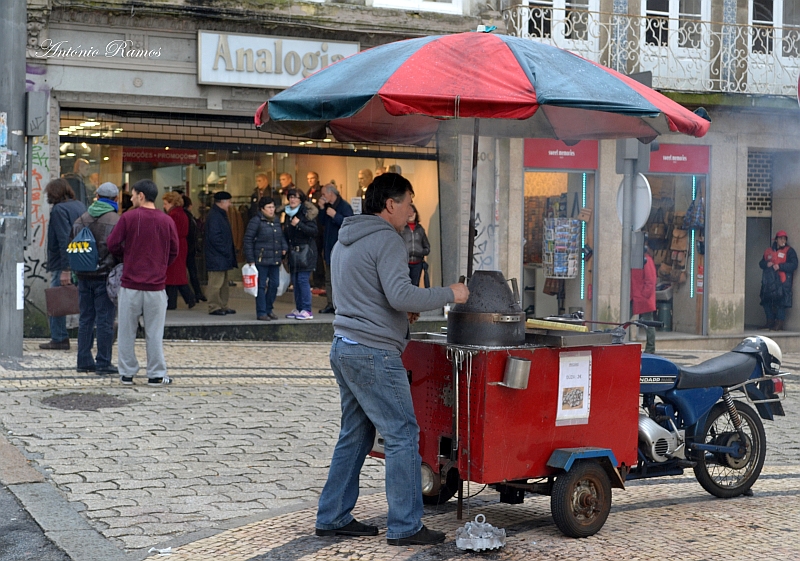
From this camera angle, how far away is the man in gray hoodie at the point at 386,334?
5.36 m

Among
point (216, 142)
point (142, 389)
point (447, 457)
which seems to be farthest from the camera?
point (216, 142)

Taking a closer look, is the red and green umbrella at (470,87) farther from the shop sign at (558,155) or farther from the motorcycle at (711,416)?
the shop sign at (558,155)

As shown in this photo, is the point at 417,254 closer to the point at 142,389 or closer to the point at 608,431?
the point at 142,389

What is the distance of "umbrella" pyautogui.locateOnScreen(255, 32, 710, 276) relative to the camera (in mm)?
5070

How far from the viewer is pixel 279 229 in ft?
50.3

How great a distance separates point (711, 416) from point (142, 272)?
17.6 feet

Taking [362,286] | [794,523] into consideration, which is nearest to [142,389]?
[362,286]

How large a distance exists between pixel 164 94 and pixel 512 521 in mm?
10423

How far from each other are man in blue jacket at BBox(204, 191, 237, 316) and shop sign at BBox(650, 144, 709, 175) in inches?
288

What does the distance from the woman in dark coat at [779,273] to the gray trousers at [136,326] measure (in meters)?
13.1

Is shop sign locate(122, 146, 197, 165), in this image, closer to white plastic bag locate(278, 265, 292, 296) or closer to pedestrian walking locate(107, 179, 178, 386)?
white plastic bag locate(278, 265, 292, 296)

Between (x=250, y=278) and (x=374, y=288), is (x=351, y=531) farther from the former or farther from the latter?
(x=250, y=278)

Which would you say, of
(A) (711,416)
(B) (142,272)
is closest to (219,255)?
(B) (142,272)

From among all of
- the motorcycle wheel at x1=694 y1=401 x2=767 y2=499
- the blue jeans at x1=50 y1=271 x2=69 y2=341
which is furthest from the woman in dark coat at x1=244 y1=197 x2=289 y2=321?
the motorcycle wheel at x1=694 y1=401 x2=767 y2=499
